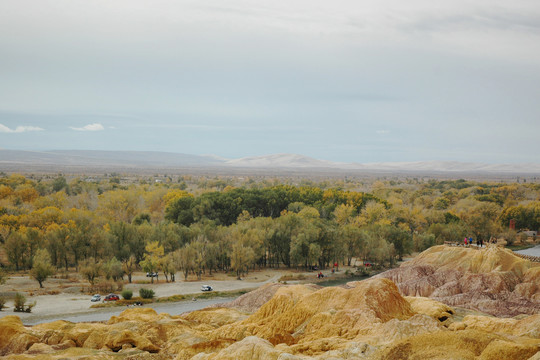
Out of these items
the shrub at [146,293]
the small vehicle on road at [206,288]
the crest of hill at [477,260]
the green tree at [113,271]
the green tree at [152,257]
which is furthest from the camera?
the green tree at [152,257]

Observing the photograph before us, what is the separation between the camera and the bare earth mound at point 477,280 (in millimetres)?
45781

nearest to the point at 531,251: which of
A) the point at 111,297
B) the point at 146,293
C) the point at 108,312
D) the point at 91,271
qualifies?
the point at 146,293

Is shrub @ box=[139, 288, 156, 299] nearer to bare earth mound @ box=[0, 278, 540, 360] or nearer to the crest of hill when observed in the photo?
bare earth mound @ box=[0, 278, 540, 360]

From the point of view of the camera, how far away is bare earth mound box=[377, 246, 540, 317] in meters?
45.8

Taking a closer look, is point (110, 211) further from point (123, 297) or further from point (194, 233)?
point (123, 297)

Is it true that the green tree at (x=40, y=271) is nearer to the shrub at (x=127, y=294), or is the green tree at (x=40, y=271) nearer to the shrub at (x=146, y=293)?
the shrub at (x=127, y=294)

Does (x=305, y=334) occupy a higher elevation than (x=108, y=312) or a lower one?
higher

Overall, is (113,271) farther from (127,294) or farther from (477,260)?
(477,260)

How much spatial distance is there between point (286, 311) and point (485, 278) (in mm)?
25890

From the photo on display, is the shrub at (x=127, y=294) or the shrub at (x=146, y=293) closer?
the shrub at (x=127, y=294)

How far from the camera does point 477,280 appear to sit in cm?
5166

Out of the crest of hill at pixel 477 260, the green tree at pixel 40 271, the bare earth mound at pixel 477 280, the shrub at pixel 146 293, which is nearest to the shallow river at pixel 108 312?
the shrub at pixel 146 293

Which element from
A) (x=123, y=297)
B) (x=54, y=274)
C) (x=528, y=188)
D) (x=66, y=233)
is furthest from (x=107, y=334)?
(x=528, y=188)

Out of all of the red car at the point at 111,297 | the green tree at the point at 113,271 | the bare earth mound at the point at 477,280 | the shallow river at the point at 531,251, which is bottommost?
the shallow river at the point at 531,251
